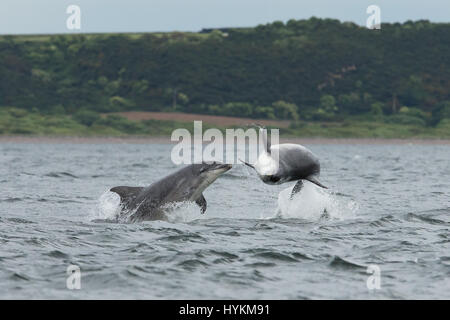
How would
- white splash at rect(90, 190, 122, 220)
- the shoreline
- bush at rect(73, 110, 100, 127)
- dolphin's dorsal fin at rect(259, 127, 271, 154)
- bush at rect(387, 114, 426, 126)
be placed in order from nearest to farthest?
dolphin's dorsal fin at rect(259, 127, 271, 154), white splash at rect(90, 190, 122, 220), the shoreline, bush at rect(73, 110, 100, 127), bush at rect(387, 114, 426, 126)

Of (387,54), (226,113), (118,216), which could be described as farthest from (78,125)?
(118,216)

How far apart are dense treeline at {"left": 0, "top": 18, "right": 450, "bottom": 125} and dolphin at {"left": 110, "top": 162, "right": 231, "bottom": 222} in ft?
424

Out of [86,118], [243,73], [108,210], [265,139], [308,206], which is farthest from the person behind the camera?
[243,73]

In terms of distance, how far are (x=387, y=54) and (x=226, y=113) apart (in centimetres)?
4198

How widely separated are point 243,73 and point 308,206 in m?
150

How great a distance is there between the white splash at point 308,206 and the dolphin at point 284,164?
2458mm

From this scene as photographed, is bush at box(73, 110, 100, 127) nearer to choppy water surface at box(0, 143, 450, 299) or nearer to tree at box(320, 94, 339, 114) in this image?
tree at box(320, 94, 339, 114)

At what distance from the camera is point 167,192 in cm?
1852

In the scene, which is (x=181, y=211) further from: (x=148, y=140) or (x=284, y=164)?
(x=148, y=140)

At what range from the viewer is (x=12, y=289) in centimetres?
1250

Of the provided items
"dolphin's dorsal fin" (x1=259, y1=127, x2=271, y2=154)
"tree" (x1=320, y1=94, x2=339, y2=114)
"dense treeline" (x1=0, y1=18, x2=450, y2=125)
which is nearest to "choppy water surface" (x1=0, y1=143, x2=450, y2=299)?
"dolphin's dorsal fin" (x1=259, y1=127, x2=271, y2=154)

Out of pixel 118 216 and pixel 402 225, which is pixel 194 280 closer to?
pixel 118 216

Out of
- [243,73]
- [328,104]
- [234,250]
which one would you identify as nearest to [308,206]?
[234,250]

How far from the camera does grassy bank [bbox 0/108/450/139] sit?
131m
